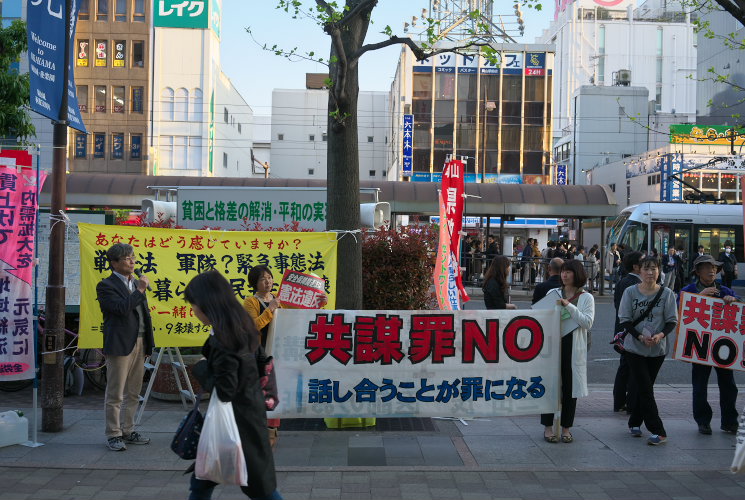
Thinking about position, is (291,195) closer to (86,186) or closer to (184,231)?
(184,231)

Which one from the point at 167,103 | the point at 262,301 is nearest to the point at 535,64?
the point at 167,103

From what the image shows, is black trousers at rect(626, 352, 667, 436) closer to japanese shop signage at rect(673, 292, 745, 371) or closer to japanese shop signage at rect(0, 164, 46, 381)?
japanese shop signage at rect(673, 292, 745, 371)

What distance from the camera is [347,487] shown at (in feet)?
19.9

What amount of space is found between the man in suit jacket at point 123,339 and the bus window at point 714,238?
24.5 meters

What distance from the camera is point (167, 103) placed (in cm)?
4912

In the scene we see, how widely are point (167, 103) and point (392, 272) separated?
4350cm

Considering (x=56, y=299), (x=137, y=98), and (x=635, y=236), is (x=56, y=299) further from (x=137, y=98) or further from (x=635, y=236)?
(x=137, y=98)

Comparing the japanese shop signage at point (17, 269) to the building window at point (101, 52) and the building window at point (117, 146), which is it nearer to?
the building window at point (117, 146)

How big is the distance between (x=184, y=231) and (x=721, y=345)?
562 centimetres

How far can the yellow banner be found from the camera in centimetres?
779

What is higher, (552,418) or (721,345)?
(721,345)

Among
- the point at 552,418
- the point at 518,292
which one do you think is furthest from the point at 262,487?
the point at 518,292

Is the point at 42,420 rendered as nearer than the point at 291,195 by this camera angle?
Yes

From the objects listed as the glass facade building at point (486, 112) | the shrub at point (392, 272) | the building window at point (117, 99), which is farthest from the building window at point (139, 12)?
the shrub at point (392, 272)
